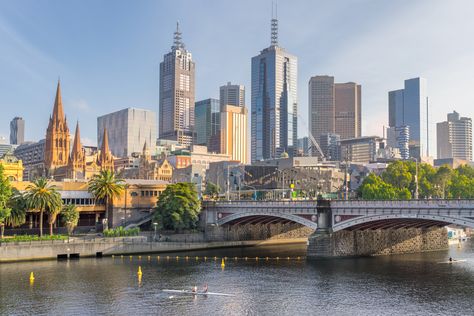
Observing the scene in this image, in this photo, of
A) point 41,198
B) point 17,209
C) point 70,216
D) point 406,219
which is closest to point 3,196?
point 41,198

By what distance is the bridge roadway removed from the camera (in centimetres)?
8800

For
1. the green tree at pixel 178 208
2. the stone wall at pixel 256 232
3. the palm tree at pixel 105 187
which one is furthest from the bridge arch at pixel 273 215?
the palm tree at pixel 105 187

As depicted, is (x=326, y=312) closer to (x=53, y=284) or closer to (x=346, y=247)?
(x=53, y=284)

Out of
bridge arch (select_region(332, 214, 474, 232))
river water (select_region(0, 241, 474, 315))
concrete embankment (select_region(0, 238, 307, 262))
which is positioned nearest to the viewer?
river water (select_region(0, 241, 474, 315))

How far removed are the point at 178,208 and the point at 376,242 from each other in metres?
42.2

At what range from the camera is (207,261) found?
102 meters

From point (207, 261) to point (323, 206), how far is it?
23412 millimetres

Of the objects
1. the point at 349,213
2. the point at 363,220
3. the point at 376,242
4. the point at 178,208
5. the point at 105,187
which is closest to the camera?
the point at 363,220

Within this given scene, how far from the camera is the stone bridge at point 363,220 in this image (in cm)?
8976

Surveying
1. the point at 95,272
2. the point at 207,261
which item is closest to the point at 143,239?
the point at 207,261

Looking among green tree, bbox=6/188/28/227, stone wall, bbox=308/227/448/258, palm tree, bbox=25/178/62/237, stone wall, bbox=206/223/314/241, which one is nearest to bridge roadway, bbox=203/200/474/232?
stone wall, bbox=308/227/448/258

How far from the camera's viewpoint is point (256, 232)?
136 metres

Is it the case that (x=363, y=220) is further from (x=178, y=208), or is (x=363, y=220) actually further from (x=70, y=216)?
(x=70, y=216)

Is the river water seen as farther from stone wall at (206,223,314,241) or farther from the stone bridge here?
stone wall at (206,223,314,241)
